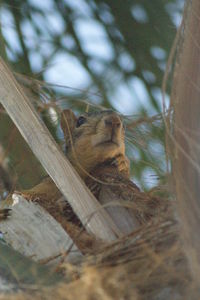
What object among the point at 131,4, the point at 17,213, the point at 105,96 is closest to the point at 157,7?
the point at 131,4

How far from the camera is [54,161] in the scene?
250 centimetres

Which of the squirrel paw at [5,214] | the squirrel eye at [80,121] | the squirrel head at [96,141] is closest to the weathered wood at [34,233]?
the squirrel paw at [5,214]

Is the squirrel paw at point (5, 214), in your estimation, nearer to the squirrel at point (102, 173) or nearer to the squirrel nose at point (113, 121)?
the squirrel at point (102, 173)

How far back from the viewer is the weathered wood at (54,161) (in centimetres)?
239

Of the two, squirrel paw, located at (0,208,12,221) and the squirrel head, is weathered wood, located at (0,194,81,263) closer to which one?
squirrel paw, located at (0,208,12,221)

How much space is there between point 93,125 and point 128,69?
0.31 meters

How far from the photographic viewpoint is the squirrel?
265 cm

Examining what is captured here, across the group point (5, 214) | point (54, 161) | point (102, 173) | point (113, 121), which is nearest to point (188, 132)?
point (54, 161)

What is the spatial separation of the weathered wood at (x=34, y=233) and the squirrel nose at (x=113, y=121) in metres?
0.55

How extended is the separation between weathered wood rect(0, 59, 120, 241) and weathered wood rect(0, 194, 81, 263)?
0.10m

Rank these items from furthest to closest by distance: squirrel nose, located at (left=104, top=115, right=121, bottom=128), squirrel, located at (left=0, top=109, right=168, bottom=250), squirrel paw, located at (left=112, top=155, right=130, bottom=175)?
squirrel paw, located at (left=112, top=155, right=130, bottom=175)
squirrel nose, located at (left=104, top=115, right=121, bottom=128)
squirrel, located at (left=0, top=109, right=168, bottom=250)

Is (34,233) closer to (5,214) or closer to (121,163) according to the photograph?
(5,214)

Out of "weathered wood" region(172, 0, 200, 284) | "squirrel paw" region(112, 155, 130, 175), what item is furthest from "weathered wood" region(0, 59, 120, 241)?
"squirrel paw" region(112, 155, 130, 175)

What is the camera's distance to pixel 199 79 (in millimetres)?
2020
